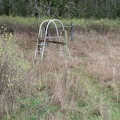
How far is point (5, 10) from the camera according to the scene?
15.4 metres

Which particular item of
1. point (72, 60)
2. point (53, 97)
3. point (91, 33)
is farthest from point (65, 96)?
point (91, 33)

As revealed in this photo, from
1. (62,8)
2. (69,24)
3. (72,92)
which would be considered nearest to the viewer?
(72,92)

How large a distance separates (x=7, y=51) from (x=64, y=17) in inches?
447

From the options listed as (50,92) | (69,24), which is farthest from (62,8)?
(50,92)

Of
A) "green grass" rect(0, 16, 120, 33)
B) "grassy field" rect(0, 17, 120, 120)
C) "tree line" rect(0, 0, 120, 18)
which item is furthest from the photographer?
"tree line" rect(0, 0, 120, 18)

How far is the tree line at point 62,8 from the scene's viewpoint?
14.0 meters

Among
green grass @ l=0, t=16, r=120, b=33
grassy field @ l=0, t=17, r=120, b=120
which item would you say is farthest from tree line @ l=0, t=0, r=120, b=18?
grassy field @ l=0, t=17, r=120, b=120

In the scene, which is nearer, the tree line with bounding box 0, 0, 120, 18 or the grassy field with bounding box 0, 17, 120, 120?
the grassy field with bounding box 0, 17, 120, 120

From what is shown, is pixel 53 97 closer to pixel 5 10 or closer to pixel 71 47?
pixel 71 47

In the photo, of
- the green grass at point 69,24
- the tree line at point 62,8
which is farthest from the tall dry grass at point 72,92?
the tree line at point 62,8

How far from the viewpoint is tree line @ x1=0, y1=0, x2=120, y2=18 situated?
14047mm

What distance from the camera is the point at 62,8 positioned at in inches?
579

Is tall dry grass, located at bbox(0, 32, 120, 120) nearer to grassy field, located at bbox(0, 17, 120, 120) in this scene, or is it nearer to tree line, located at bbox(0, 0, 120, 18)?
grassy field, located at bbox(0, 17, 120, 120)

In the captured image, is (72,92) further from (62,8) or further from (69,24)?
(62,8)
